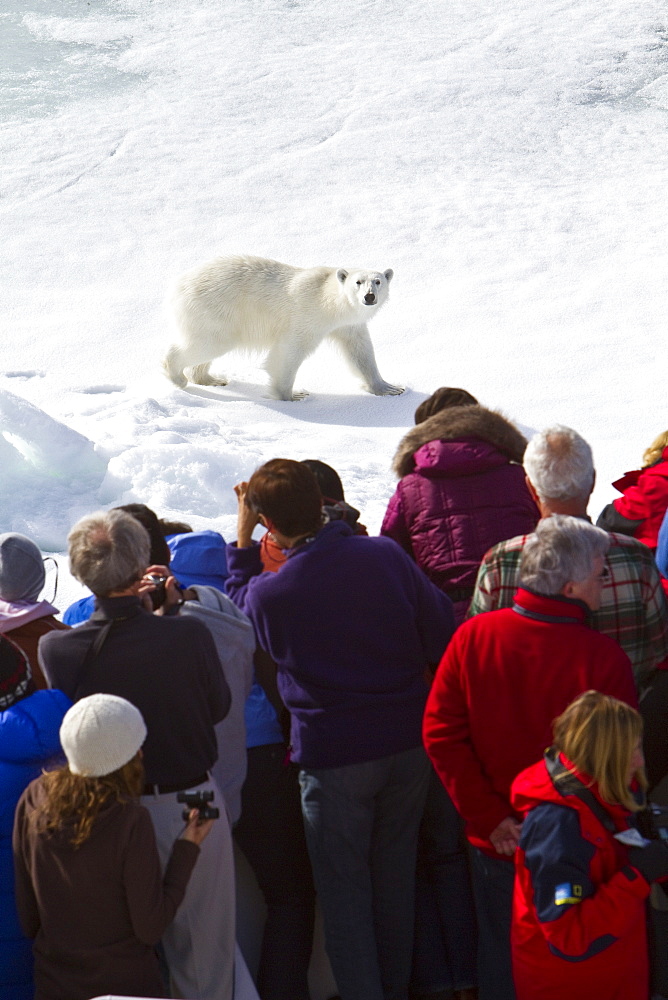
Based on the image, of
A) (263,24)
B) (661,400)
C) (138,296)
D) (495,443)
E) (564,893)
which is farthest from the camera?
(263,24)

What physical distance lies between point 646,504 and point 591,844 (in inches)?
Result: 46.6

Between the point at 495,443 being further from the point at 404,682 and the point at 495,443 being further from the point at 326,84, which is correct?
the point at 326,84

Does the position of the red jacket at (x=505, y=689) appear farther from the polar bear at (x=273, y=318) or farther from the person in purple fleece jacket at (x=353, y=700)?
the polar bear at (x=273, y=318)

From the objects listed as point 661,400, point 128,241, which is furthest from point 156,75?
point 661,400

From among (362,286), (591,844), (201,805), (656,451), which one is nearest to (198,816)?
(201,805)

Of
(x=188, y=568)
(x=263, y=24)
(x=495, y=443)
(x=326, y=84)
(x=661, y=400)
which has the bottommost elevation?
(x=661, y=400)

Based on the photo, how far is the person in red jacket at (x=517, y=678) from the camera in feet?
6.93

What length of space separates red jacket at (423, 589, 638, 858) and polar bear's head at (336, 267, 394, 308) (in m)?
5.47

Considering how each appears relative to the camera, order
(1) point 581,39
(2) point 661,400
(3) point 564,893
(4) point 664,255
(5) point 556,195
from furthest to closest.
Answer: (1) point 581,39
(5) point 556,195
(4) point 664,255
(2) point 661,400
(3) point 564,893

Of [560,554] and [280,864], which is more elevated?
→ [560,554]

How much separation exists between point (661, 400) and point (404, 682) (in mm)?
4724

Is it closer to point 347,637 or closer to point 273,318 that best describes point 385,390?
point 273,318

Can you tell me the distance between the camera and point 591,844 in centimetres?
192

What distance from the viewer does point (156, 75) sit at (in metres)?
14.5
